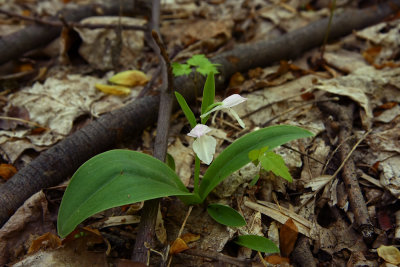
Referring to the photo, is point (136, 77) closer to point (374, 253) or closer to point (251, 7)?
point (251, 7)

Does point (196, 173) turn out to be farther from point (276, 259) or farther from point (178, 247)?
point (276, 259)

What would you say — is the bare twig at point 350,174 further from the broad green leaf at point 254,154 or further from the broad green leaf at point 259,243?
the broad green leaf at point 254,154

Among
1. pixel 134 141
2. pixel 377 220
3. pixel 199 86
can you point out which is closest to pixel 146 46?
pixel 199 86

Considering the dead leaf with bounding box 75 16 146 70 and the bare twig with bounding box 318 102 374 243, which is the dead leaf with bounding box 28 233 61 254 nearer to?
the bare twig with bounding box 318 102 374 243

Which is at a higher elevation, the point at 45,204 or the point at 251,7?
the point at 251,7

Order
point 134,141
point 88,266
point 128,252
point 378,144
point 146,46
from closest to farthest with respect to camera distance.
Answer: point 88,266
point 128,252
point 378,144
point 134,141
point 146,46

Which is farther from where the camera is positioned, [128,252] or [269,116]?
[269,116]

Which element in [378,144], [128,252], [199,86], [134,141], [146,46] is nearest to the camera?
[128,252]
